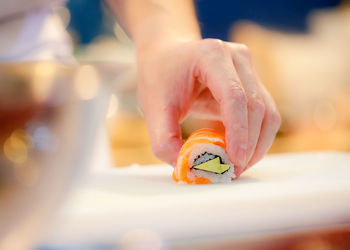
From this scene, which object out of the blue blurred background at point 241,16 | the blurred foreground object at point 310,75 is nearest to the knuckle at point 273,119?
the blue blurred background at point 241,16

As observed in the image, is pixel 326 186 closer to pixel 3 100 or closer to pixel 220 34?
A: pixel 3 100

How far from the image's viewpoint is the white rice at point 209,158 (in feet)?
2.15

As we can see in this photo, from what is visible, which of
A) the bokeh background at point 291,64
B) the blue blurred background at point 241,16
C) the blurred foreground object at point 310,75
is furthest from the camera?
the blurred foreground object at point 310,75

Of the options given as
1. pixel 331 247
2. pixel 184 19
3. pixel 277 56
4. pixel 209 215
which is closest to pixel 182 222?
pixel 209 215

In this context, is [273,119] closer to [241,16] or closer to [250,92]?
[250,92]

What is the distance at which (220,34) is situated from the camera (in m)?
2.54

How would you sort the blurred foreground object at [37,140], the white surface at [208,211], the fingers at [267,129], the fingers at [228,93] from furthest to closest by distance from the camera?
the fingers at [267,129] < the fingers at [228,93] < the white surface at [208,211] < the blurred foreground object at [37,140]

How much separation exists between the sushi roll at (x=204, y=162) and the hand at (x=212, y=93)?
0.09ft

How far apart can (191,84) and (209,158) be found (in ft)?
0.52

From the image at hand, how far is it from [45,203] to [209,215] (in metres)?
0.32

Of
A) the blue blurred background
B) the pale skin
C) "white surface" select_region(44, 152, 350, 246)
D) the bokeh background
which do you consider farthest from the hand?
the bokeh background

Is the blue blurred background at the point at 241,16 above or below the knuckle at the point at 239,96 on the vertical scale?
Answer: above

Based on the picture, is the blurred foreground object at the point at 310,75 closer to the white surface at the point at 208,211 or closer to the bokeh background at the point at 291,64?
the bokeh background at the point at 291,64

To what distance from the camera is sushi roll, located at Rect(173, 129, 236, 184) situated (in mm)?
658
